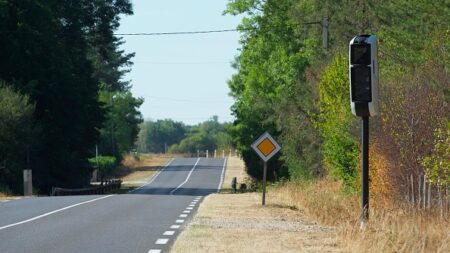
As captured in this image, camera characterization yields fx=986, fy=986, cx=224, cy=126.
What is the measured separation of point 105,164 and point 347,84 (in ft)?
249

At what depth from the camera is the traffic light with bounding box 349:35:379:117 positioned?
14.8 m

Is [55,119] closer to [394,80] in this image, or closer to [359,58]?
[394,80]

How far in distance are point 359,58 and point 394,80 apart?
44.6ft

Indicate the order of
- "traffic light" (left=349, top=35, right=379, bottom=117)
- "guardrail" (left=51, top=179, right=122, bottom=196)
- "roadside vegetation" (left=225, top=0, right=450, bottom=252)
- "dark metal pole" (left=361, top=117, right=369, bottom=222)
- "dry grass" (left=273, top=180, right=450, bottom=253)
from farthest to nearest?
"guardrail" (left=51, top=179, right=122, bottom=196) < "roadside vegetation" (left=225, top=0, right=450, bottom=252) < "dark metal pole" (left=361, top=117, right=369, bottom=222) < "traffic light" (left=349, top=35, right=379, bottom=117) < "dry grass" (left=273, top=180, right=450, bottom=253)

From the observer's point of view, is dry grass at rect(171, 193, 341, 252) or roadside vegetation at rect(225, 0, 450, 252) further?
roadside vegetation at rect(225, 0, 450, 252)

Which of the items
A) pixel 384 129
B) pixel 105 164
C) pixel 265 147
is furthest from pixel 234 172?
pixel 384 129

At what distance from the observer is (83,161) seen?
221ft

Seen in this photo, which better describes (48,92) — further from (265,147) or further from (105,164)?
(105,164)

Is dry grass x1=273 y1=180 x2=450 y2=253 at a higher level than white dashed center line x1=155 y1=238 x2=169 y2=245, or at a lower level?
higher

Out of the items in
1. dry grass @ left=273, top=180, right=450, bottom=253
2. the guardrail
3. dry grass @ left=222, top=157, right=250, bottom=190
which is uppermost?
dry grass @ left=222, top=157, right=250, bottom=190

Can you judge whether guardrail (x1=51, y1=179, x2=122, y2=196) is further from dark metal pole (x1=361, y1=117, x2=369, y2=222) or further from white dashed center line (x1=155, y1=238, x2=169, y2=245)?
dark metal pole (x1=361, y1=117, x2=369, y2=222)

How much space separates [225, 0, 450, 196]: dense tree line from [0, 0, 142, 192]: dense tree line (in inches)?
448

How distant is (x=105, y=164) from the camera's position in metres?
108

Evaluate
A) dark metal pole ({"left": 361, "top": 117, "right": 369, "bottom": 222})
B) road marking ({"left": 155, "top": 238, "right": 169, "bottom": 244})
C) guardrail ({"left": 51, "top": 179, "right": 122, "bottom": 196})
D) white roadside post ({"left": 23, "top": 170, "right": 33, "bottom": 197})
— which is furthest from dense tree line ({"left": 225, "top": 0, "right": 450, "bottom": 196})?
white roadside post ({"left": 23, "top": 170, "right": 33, "bottom": 197})
